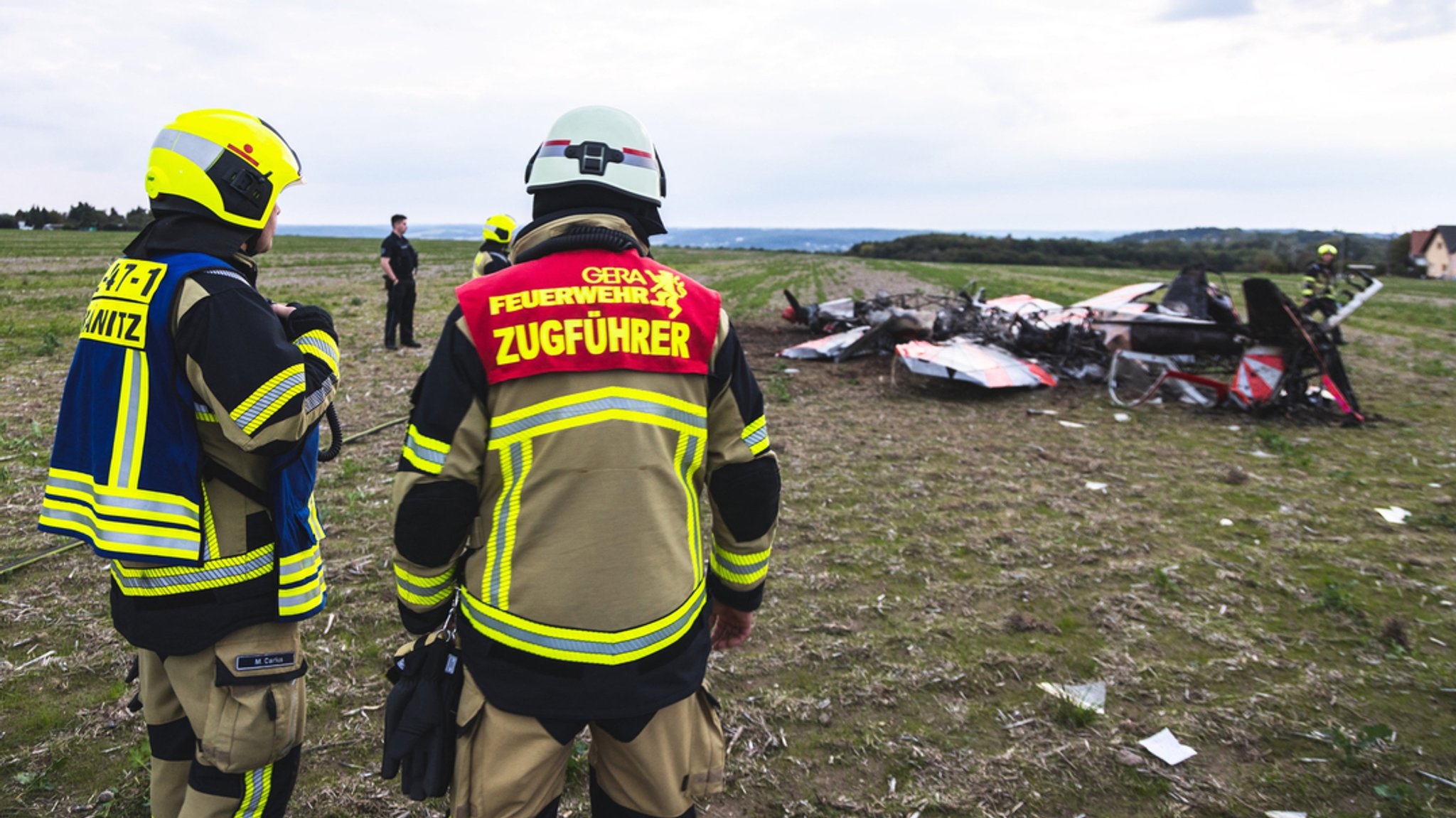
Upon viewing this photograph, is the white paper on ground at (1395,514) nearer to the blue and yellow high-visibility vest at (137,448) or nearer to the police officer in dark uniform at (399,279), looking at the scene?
the blue and yellow high-visibility vest at (137,448)

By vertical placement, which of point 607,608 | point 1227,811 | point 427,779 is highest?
point 607,608

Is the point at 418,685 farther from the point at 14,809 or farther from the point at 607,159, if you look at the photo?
the point at 14,809

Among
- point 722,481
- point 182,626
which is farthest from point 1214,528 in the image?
point 182,626

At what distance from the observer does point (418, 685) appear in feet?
6.13

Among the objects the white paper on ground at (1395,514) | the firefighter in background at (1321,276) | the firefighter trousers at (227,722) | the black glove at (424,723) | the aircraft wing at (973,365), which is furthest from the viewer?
the firefighter in background at (1321,276)

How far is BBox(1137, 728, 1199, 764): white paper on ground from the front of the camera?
3.35 metres

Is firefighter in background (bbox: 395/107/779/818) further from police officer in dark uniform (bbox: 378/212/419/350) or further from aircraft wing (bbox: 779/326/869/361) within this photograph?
aircraft wing (bbox: 779/326/869/361)

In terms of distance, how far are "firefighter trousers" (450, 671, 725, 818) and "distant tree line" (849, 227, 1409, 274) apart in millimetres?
59704

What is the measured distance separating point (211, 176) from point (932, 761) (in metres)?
3.49

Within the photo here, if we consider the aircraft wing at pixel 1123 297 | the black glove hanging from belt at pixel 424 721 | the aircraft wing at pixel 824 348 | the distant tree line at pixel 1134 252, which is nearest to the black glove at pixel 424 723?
the black glove hanging from belt at pixel 424 721

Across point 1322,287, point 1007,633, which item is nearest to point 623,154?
point 1007,633

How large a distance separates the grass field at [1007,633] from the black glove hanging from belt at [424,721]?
1.41 m

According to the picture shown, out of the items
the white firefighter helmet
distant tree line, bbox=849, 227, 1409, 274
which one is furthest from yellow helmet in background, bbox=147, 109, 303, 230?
distant tree line, bbox=849, 227, 1409, 274

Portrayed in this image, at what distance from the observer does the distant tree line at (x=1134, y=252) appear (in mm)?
56566
